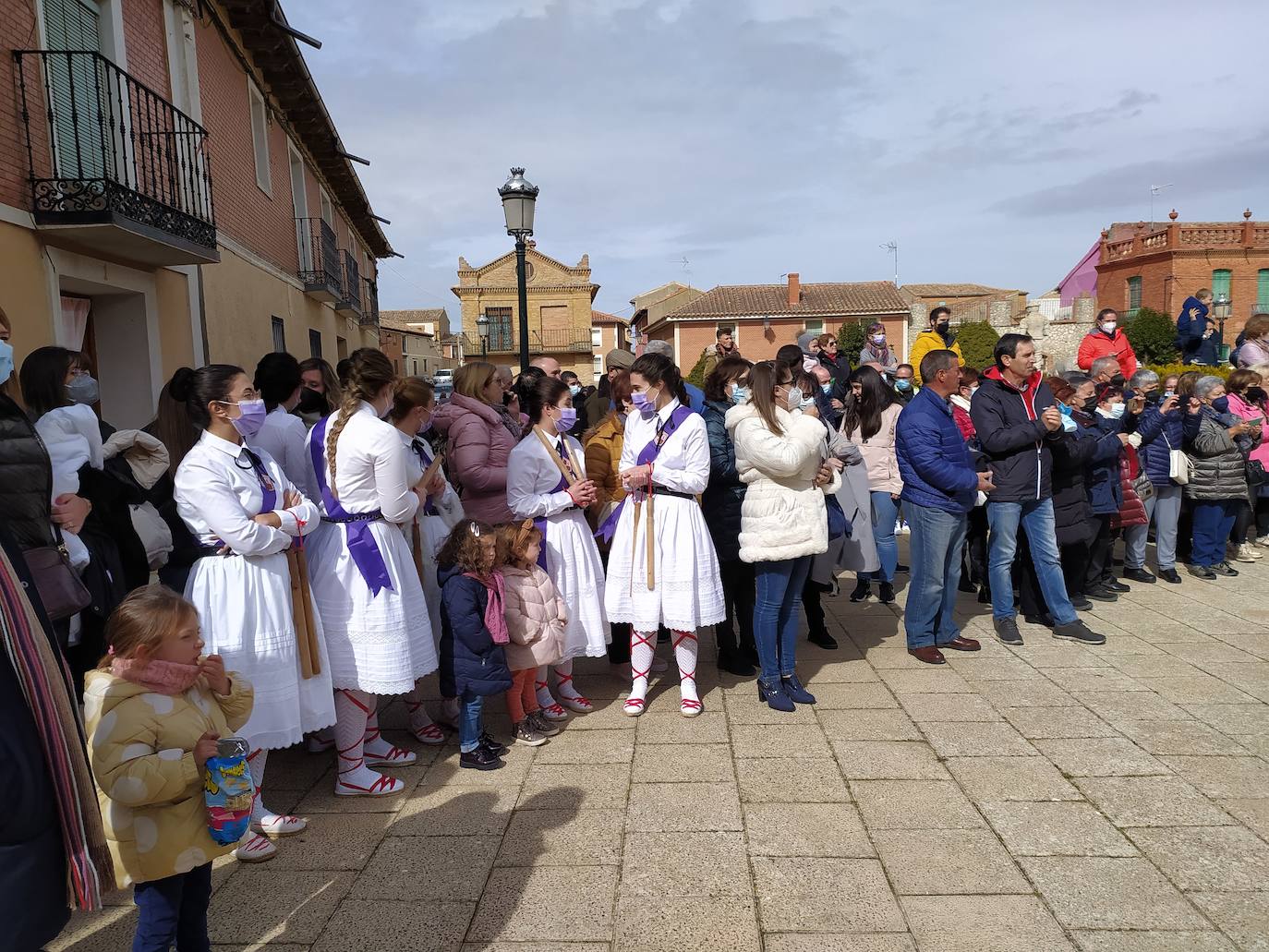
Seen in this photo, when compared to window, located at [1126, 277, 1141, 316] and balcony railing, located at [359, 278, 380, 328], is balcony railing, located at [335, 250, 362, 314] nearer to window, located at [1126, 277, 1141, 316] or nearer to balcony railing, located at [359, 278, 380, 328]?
balcony railing, located at [359, 278, 380, 328]

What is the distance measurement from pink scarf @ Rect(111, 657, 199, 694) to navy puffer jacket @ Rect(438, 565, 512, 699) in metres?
1.52

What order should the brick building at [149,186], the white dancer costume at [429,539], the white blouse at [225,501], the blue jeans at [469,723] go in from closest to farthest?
1. the white blouse at [225,501]
2. the blue jeans at [469,723]
3. the white dancer costume at [429,539]
4. the brick building at [149,186]

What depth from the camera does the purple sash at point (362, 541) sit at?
3643mm

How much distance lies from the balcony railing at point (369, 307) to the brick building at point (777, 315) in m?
24.5

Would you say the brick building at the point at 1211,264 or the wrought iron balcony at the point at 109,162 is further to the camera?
the brick building at the point at 1211,264

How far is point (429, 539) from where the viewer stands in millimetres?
4578

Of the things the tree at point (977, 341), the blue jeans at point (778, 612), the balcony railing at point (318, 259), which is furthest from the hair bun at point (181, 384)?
the tree at point (977, 341)

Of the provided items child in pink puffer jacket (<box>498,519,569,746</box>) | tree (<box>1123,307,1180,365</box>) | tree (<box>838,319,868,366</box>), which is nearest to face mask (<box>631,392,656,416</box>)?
child in pink puffer jacket (<box>498,519,569,746</box>)

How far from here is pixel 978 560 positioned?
275 inches

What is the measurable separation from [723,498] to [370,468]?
219 cm

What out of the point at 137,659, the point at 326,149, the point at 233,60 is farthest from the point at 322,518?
the point at 326,149

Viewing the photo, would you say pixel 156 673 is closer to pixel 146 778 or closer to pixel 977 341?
pixel 146 778

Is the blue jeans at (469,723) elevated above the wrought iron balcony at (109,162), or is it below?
below

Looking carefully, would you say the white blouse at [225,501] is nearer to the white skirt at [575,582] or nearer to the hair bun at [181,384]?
the hair bun at [181,384]
